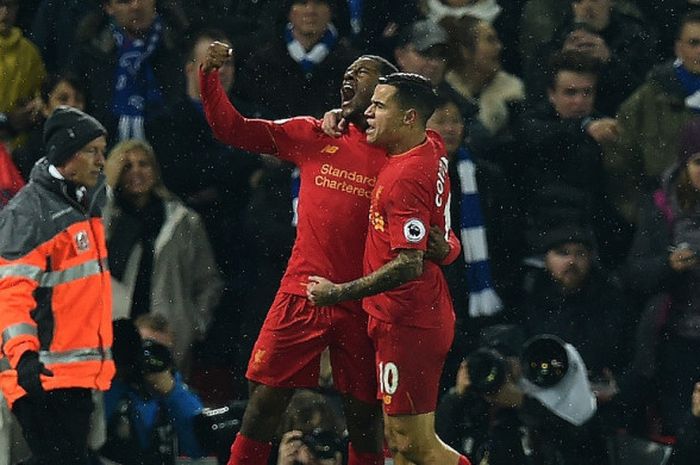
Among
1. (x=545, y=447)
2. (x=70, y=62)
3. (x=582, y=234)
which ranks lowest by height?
(x=545, y=447)

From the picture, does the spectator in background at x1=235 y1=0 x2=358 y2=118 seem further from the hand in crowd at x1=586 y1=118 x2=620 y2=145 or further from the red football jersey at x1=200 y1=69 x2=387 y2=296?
the red football jersey at x1=200 y1=69 x2=387 y2=296

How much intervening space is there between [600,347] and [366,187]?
2.63 meters

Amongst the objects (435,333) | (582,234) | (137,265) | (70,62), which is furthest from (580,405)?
(70,62)

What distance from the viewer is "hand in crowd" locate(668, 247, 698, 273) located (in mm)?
11172

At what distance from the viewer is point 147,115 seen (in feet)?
40.1

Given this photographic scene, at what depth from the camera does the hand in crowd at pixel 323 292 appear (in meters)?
8.70

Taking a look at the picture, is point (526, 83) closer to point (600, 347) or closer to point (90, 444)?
point (600, 347)

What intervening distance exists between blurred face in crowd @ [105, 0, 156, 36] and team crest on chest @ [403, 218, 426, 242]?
13.7 ft

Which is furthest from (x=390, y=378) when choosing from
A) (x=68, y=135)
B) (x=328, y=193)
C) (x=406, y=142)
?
(x=68, y=135)

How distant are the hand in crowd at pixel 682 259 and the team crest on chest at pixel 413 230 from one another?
2.86 metres

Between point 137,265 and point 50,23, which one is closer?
point 137,265

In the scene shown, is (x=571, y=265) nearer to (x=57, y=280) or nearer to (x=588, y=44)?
(x=588, y=44)

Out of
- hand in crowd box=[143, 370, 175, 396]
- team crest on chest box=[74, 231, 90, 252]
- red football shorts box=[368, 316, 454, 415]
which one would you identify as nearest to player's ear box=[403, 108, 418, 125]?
red football shorts box=[368, 316, 454, 415]

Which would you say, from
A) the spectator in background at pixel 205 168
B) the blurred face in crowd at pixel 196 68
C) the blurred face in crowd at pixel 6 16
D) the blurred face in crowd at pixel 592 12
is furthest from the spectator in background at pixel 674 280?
the blurred face in crowd at pixel 6 16
